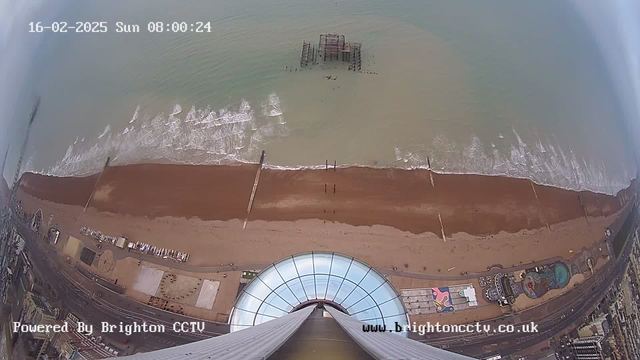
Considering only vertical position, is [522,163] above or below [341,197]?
above

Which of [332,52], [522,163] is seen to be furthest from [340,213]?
[332,52]

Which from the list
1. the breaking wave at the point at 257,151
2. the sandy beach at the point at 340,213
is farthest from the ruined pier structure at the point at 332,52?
the sandy beach at the point at 340,213

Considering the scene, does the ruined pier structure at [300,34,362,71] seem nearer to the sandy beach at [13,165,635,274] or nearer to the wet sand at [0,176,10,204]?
the sandy beach at [13,165,635,274]

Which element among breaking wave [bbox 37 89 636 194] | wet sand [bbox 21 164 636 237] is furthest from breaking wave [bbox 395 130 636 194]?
wet sand [bbox 21 164 636 237]

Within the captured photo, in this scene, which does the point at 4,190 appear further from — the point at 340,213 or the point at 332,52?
the point at 332,52

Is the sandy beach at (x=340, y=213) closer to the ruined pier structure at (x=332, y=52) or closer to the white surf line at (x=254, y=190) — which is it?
the white surf line at (x=254, y=190)

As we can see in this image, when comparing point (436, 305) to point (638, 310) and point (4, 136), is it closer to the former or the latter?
point (638, 310)

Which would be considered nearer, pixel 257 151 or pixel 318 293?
pixel 318 293

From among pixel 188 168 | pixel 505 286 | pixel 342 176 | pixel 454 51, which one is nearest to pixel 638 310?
pixel 505 286
